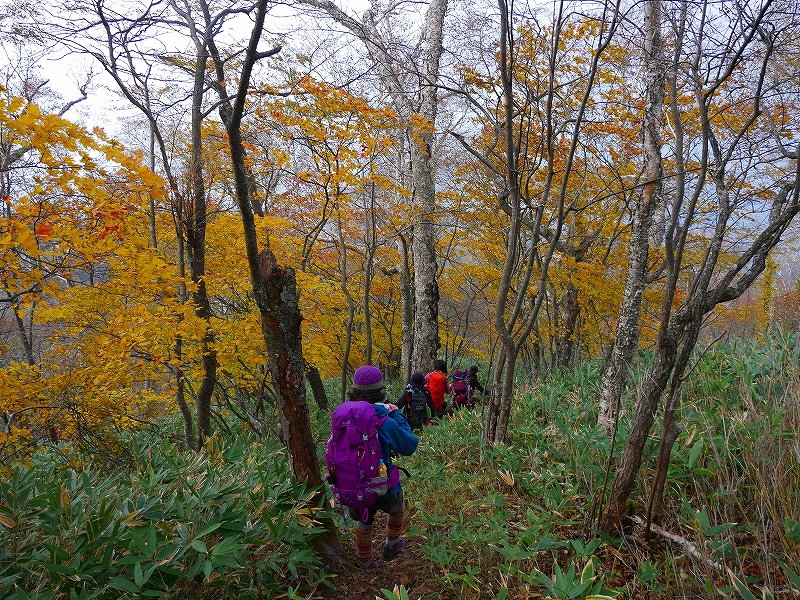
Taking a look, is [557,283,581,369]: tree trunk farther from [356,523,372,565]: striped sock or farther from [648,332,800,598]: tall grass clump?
[356,523,372,565]: striped sock

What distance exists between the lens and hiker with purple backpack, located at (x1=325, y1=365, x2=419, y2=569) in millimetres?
3084

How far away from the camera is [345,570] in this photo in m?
3.18

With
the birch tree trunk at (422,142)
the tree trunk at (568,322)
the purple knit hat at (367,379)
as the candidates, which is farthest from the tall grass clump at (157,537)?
the tree trunk at (568,322)

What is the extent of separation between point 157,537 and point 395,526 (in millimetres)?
1721

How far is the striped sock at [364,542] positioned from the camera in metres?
3.23

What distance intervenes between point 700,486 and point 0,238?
5545 mm

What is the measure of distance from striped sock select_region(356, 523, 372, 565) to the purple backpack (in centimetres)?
21

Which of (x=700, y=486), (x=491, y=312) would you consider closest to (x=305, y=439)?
(x=700, y=486)

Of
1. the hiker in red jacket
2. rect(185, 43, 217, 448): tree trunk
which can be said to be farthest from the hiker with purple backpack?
the hiker in red jacket

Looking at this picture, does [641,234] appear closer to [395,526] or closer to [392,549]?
[395,526]

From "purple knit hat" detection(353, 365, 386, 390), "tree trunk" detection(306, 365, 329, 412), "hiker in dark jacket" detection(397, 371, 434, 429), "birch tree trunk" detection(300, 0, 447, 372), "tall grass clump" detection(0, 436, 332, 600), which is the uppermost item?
"birch tree trunk" detection(300, 0, 447, 372)

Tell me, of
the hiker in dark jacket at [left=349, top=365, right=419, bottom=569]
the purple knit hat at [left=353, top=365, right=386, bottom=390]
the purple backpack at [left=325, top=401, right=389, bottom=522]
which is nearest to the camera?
the purple backpack at [left=325, top=401, right=389, bottom=522]

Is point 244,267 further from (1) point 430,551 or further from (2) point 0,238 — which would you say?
→ (1) point 430,551

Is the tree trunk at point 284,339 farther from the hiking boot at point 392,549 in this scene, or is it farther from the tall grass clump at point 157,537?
the hiking boot at point 392,549
